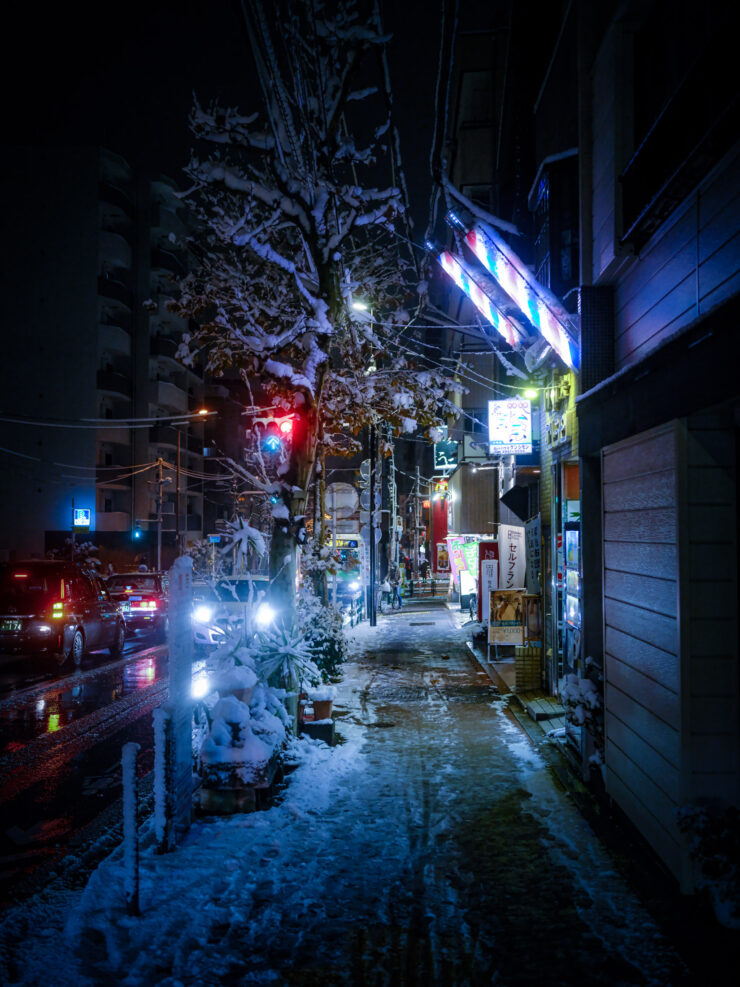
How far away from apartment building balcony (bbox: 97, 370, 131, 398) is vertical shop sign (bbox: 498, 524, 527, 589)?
105 feet

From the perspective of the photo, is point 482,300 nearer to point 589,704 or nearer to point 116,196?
point 589,704

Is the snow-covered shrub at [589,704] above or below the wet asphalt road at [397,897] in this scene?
above

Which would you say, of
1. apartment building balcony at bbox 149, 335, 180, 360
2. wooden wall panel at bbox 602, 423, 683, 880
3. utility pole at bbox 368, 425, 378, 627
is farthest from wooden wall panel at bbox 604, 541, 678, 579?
apartment building balcony at bbox 149, 335, 180, 360

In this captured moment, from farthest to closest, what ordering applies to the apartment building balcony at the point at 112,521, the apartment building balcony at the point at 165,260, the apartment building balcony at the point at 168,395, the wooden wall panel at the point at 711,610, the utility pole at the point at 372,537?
1. the apartment building balcony at the point at 165,260
2. the apartment building balcony at the point at 168,395
3. the apartment building balcony at the point at 112,521
4. the utility pole at the point at 372,537
5. the wooden wall panel at the point at 711,610

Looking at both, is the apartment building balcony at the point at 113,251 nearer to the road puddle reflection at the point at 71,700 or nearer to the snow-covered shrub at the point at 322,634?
the road puddle reflection at the point at 71,700

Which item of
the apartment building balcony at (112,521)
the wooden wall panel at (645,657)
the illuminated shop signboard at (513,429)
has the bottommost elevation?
the wooden wall panel at (645,657)

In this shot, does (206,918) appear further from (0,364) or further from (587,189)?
(0,364)

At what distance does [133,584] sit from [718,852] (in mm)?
20847

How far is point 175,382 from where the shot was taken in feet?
177

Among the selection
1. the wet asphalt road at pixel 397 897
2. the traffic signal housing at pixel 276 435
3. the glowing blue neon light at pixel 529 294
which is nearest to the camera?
the wet asphalt road at pixel 397 897

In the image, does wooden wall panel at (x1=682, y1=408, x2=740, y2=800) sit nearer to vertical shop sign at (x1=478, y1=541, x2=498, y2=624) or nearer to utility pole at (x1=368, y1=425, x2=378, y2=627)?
vertical shop sign at (x1=478, y1=541, x2=498, y2=624)

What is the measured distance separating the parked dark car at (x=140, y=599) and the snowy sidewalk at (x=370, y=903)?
15.9 m

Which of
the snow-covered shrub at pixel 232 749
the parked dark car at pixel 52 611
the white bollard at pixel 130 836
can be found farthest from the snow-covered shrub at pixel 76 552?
the white bollard at pixel 130 836

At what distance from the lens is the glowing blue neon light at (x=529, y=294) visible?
9211 millimetres
